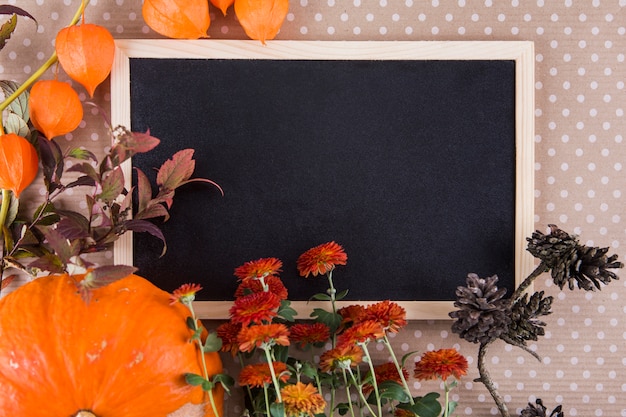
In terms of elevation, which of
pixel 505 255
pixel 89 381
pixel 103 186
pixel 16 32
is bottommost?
pixel 89 381

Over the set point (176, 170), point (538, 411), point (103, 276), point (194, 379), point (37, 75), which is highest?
point (37, 75)

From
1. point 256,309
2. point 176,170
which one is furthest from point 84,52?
point 256,309

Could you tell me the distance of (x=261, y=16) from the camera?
0.69 meters

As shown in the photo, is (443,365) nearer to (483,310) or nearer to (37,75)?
(483,310)

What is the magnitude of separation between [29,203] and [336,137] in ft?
1.55

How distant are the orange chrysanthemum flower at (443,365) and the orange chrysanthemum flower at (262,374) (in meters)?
0.18

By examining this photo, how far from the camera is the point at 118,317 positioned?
58 centimetres

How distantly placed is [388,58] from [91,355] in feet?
1.82

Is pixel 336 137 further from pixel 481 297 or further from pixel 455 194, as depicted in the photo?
pixel 481 297

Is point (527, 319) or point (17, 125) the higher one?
point (17, 125)

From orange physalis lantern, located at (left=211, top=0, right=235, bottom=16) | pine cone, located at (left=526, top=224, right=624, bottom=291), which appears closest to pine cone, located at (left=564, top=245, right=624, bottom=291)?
pine cone, located at (left=526, top=224, right=624, bottom=291)

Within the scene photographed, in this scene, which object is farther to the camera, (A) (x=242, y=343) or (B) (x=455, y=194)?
(B) (x=455, y=194)

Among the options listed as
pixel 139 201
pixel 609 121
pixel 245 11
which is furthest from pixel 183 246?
pixel 609 121

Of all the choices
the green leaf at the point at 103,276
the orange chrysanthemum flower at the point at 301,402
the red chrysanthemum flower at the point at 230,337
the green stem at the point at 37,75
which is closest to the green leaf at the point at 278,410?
the orange chrysanthemum flower at the point at 301,402
